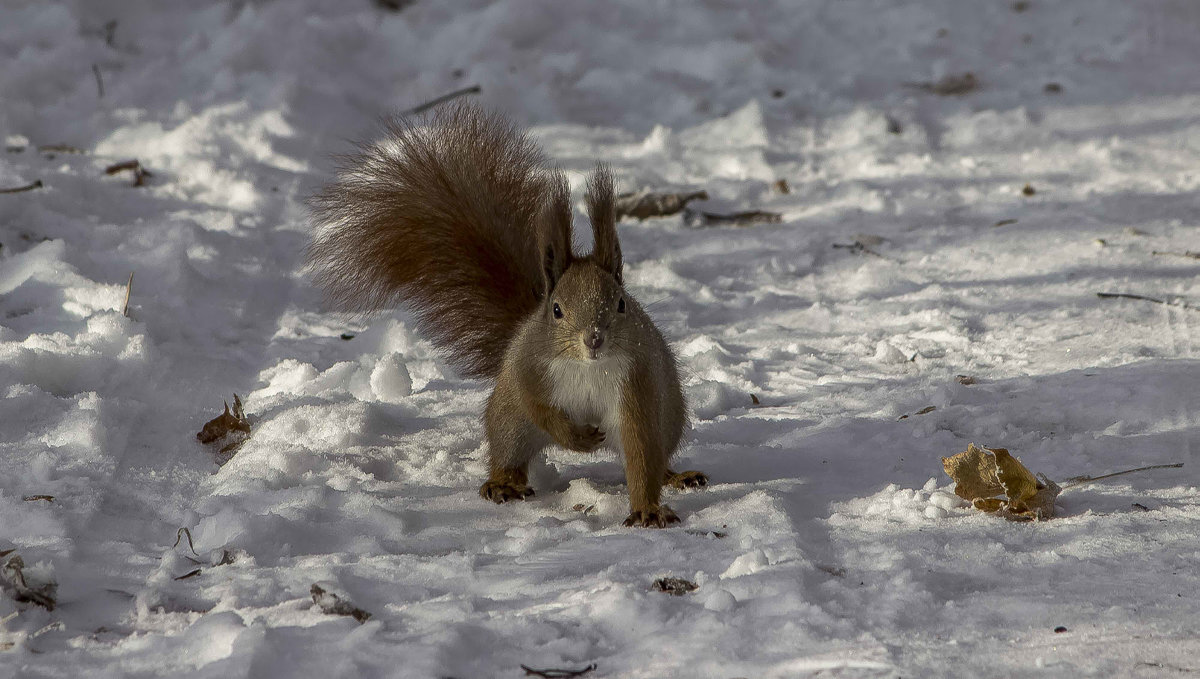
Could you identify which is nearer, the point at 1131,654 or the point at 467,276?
the point at 1131,654

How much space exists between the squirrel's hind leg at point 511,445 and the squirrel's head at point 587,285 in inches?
8.8

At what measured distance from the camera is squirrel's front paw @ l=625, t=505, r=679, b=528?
227 centimetres

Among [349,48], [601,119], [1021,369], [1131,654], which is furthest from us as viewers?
[349,48]

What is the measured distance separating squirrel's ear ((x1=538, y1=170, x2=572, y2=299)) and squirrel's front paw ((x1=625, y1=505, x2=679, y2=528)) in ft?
1.69

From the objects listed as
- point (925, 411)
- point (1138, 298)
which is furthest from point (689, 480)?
point (1138, 298)

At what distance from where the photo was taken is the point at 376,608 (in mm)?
1761

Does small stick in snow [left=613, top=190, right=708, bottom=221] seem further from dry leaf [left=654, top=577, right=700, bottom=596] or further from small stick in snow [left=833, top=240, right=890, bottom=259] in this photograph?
dry leaf [left=654, top=577, right=700, bottom=596]

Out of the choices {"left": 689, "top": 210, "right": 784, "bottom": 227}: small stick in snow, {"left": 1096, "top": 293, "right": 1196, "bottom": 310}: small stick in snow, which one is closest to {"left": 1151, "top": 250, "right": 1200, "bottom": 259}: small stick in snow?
{"left": 1096, "top": 293, "right": 1196, "bottom": 310}: small stick in snow

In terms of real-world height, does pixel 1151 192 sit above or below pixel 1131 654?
above

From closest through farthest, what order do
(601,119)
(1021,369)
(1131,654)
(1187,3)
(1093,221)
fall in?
(1131,654) → (1021,369) → (1093,221) → (601,119) → (1187,3)

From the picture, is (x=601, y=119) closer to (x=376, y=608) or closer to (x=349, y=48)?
(x=349, y=48)

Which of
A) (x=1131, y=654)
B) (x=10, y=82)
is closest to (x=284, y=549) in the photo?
(x=1131, y=654)

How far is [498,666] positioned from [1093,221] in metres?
3.25

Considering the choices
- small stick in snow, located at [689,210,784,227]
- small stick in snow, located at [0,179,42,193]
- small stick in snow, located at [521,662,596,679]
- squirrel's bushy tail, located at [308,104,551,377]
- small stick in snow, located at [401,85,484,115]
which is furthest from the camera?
small stick in snow, located at [401,85,484,115]
